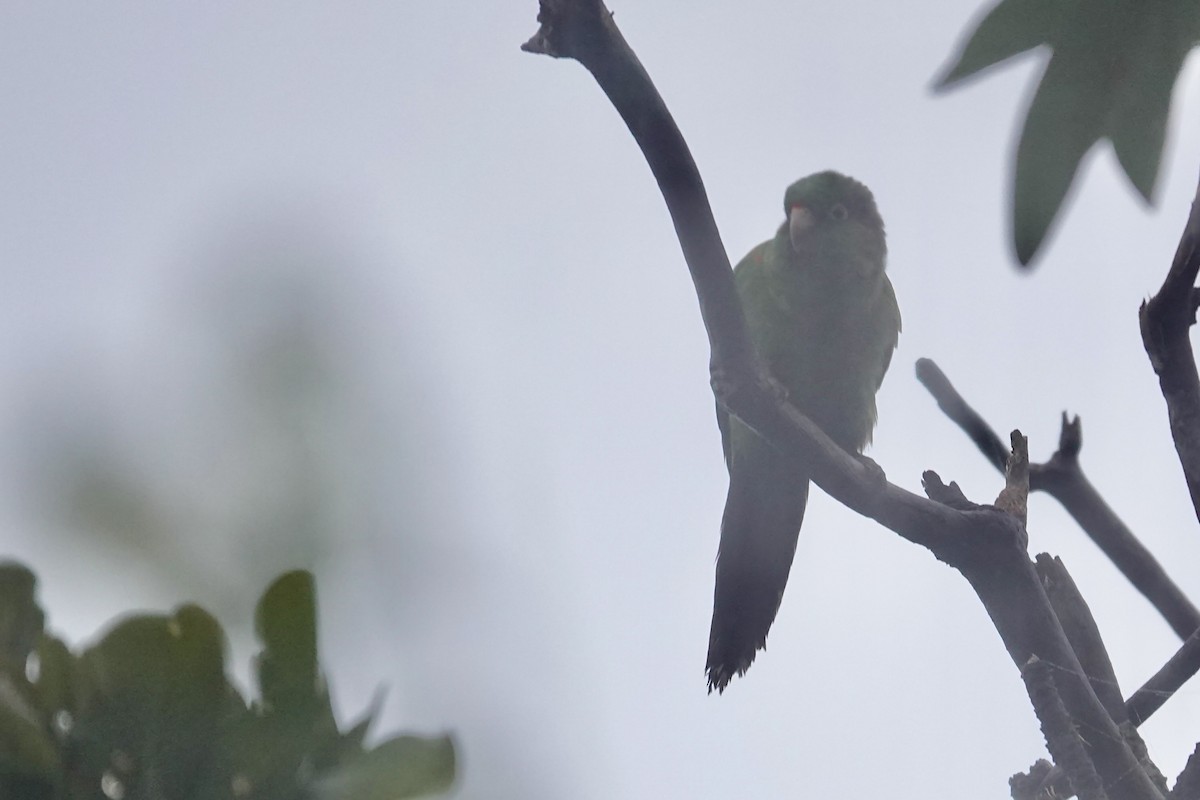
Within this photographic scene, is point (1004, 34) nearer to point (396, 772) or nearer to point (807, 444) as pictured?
point (396, 772)

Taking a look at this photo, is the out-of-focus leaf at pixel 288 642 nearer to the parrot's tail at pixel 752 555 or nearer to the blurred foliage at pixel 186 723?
the blurred foliage at pixel 186 723

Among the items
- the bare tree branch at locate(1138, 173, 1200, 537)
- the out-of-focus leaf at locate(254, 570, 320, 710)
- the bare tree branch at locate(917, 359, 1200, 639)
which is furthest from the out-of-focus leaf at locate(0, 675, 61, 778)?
the bare tree branch at locate(917, 359, 1200, 639)

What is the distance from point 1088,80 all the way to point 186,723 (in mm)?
1095

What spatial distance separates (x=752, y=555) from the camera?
3824mm

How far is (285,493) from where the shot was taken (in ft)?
1.76

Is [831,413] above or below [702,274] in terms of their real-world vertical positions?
above

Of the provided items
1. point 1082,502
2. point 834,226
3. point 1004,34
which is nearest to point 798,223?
point 834,226

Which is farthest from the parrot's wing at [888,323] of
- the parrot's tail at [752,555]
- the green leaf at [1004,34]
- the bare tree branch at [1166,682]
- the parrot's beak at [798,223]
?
the green leaf at [1004,34]

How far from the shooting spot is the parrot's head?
3998 millimetres

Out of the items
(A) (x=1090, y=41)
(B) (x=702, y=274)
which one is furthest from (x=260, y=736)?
(B) (x=702, y=274)

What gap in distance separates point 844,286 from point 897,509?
1754 mm

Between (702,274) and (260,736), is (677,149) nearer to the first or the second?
(702,274)

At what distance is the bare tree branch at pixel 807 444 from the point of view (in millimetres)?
1673

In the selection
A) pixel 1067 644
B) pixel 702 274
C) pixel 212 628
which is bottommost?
pixel 212 628
